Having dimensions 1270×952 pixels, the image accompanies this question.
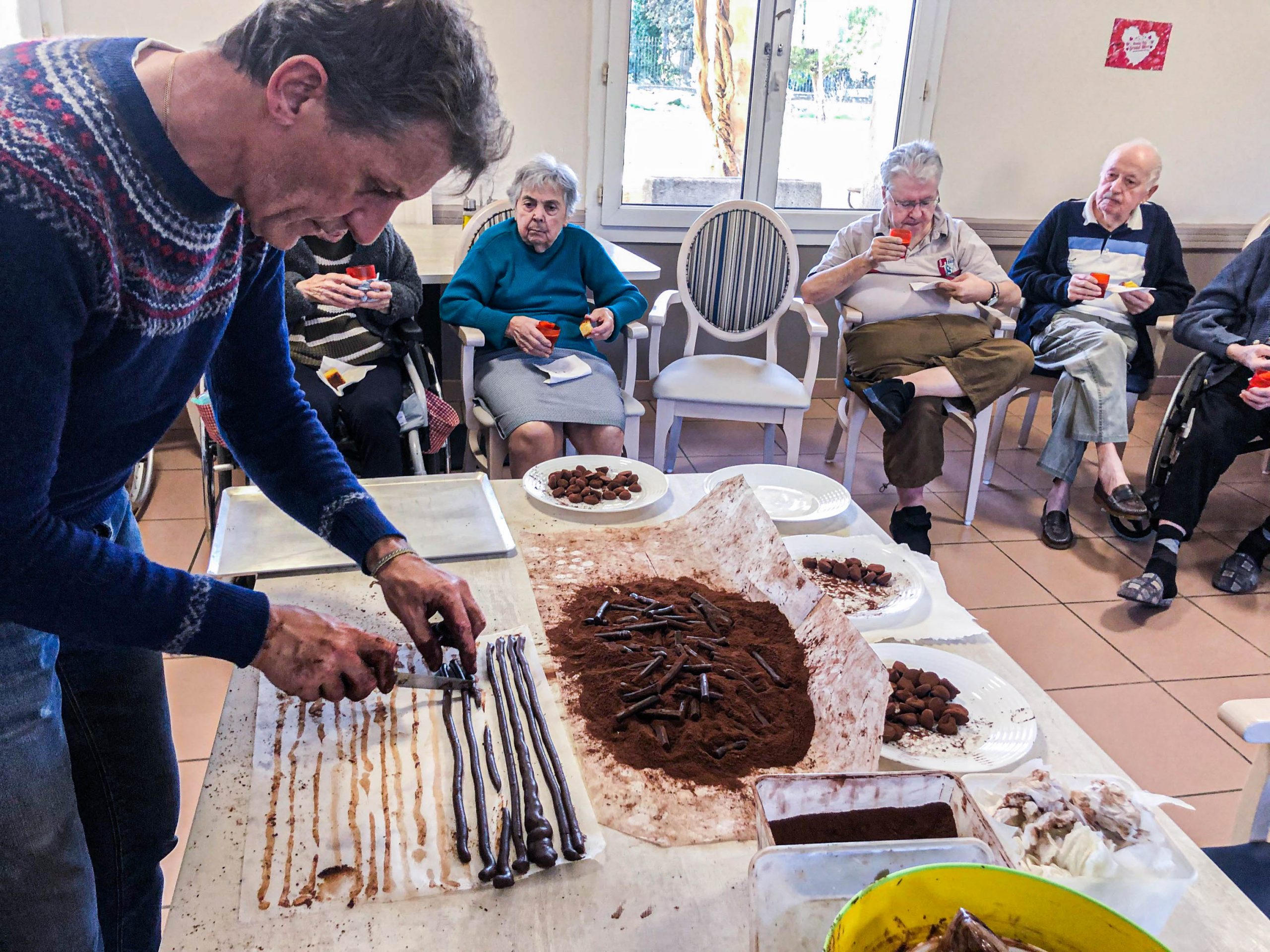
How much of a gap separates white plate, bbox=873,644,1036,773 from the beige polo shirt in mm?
2506

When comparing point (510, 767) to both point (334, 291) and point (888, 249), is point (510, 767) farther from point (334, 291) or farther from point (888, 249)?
point (888, 249)

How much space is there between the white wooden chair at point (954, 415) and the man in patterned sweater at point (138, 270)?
2.88m

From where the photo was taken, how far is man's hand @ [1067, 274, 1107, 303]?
3.70 meters

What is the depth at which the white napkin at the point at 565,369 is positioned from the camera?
3.20 meters

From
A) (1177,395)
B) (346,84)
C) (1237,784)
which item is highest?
(346,84)

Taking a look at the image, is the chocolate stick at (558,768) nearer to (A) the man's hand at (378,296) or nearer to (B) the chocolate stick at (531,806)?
Answer: (B) the chocolate stick at (531,806)

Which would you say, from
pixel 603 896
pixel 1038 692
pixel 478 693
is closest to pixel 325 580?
pixel 478 693

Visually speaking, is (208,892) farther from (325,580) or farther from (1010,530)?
(1010,530)

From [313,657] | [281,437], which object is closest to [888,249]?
[281,437]

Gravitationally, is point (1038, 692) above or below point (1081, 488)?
above

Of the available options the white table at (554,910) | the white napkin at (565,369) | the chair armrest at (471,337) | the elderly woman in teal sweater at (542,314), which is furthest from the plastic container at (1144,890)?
the chair armrest at (471,337)

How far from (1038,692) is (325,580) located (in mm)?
1171

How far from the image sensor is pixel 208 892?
0.98m

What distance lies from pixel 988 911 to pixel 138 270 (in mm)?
969
